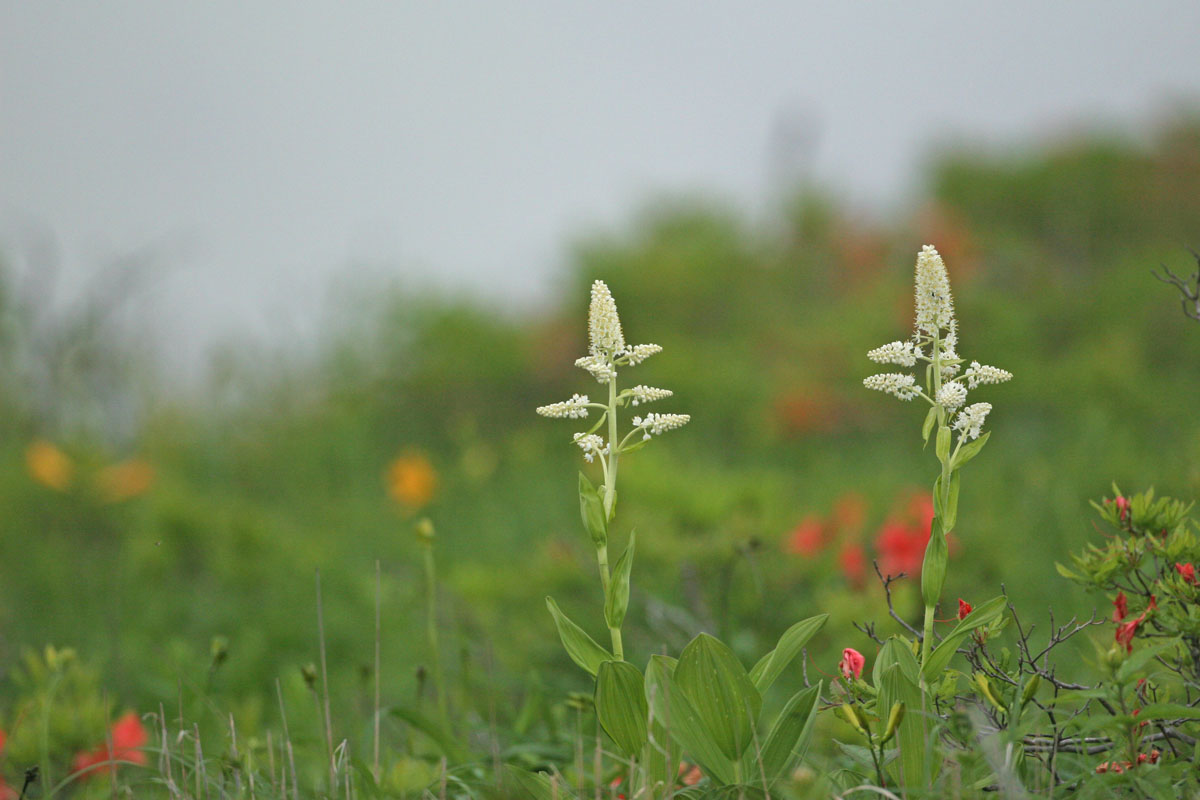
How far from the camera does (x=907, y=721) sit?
1107mm

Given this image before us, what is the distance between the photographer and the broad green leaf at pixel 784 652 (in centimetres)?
114

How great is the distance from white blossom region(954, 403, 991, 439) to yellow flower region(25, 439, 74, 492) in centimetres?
412

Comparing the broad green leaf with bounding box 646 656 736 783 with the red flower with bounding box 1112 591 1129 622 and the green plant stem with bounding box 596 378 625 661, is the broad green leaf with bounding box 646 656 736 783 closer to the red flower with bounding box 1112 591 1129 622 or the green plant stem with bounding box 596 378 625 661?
the green plant stem with bounding box 596 378 625 661

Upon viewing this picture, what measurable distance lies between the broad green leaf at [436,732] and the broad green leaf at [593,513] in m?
0.59

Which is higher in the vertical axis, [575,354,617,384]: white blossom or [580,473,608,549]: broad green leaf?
[575,354,617,384]: white blossom

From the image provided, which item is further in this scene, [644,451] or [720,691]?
[644,451]

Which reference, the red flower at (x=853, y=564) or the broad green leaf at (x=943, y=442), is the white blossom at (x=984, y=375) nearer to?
the broad green leaf at (x=943, y=442)

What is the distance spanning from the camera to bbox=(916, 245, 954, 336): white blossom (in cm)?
Answer: 108

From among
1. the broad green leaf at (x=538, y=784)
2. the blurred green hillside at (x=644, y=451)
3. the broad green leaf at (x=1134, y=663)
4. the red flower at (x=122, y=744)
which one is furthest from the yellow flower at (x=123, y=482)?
the broad green leaf at (x=1134, y=663)

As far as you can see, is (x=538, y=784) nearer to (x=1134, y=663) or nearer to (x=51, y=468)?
(x=1134, y=663)

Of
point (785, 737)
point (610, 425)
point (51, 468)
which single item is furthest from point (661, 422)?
point (51, 468)

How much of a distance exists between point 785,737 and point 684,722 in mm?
126

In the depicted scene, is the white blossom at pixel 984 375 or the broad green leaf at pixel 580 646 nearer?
the white blossom at pixel 984 375

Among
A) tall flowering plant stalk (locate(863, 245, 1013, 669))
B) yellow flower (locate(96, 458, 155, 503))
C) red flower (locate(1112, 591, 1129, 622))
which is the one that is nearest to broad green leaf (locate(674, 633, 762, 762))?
tall flowering plant stalk (locate(863, 245, 1013, 669))
